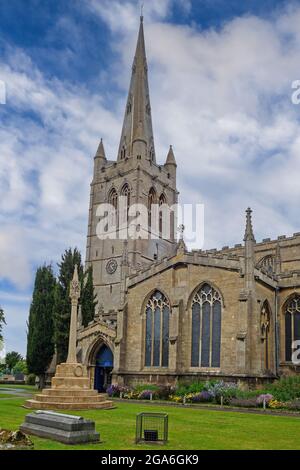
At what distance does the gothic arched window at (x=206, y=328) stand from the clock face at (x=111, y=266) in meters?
29.6

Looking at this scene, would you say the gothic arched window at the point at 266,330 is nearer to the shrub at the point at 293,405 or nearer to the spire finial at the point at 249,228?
the spire finial at the point at 249,228

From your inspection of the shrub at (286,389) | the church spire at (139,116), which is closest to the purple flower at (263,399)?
the shrub at (286,389)

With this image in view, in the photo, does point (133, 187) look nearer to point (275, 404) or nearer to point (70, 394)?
point (275, 404)

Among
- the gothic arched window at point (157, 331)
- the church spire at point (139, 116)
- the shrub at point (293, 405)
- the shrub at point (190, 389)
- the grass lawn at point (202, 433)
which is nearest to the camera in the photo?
the grass lawn at point (202, 433)

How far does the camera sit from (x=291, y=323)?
33344 mm

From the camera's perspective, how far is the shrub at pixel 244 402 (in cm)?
2573

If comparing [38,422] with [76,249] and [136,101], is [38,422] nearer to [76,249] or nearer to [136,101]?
[76,249]

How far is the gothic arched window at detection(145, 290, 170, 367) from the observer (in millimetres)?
35938

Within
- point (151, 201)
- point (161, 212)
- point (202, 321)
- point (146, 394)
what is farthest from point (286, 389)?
point (161, 212)

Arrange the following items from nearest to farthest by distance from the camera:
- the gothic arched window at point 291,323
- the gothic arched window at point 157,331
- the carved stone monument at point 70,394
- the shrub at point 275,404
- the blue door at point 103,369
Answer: the carved stone monument at point 70,394 < the shrub at point 275,404 < the gothic arched window at point 291,323 < the gothic arched window at point 157,331 < the blue door at point 103,369

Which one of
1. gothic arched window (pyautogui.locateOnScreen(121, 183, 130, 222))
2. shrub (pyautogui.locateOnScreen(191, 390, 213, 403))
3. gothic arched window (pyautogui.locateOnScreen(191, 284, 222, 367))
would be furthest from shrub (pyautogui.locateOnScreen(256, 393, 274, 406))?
gothic arched window (pyautogui.locateOnScreen(121, 183, 130, 222))
